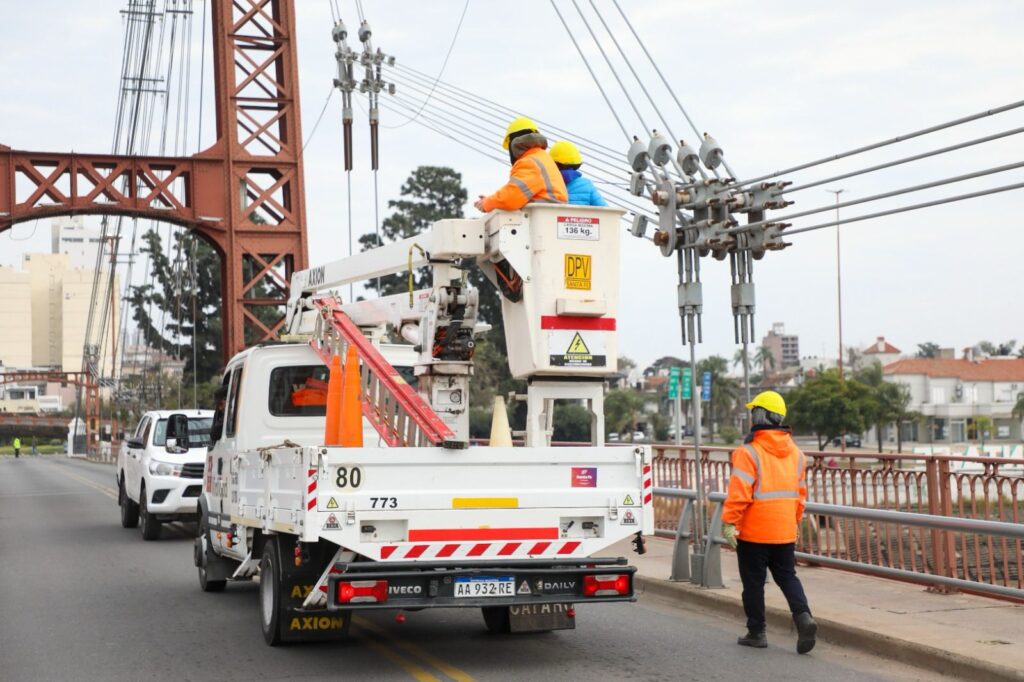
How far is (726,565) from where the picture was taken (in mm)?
13922

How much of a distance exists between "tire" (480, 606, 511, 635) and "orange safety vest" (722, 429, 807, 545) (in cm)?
203

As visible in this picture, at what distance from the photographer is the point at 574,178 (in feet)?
32.0

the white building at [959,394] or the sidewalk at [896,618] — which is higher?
the white building at [959,394]

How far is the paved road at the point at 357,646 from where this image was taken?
342 inches

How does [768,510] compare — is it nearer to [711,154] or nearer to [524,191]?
[524,191]

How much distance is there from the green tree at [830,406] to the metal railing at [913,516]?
6729 centimetres

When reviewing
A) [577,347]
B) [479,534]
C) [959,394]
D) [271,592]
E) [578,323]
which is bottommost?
[271,592]

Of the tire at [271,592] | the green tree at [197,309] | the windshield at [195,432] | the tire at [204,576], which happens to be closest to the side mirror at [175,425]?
the windshield at [195,432]

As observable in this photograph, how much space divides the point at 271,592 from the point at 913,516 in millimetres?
4905

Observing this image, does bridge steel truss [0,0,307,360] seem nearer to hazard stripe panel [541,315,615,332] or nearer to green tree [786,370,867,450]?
hazard stripe panel [541,315,615,332]

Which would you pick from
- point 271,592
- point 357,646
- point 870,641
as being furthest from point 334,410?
point 870,641

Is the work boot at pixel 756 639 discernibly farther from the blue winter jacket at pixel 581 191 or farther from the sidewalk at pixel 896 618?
the blue winter jacket at pixel 581 191

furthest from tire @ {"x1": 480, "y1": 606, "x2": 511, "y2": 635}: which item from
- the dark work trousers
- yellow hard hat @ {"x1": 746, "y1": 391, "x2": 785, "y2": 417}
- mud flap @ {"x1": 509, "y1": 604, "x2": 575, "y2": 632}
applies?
yellow hard hat @ {"x1": 746, "y1": 391, "x2": 785, "y2": 417}

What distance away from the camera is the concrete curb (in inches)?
327
